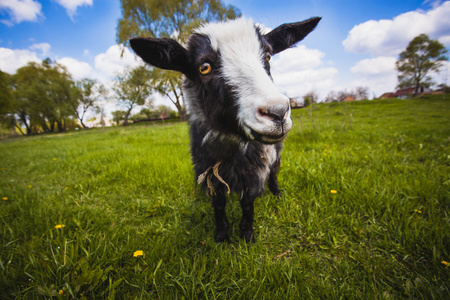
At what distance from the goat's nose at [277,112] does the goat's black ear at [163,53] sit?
1.02m

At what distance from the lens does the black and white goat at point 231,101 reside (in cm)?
128

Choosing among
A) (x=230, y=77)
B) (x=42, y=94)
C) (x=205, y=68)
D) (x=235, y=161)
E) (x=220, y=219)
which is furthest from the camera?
(x=42, y=94)

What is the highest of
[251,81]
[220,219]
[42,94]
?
[42,94]

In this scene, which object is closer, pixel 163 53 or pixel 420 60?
pixel 163 53

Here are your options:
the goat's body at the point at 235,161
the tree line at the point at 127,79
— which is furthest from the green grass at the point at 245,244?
the tree line at the point at 127,79

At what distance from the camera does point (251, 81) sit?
1.38 m

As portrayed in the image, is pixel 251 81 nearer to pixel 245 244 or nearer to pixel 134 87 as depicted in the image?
pixel 245 244

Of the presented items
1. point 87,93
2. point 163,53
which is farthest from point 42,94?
point 163,53

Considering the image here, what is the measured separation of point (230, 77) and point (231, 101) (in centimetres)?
20

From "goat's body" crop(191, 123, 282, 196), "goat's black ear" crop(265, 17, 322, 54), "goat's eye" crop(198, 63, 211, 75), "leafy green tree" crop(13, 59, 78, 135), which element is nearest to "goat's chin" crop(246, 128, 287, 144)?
"goat's body" crop(191, 123, 282, 196)

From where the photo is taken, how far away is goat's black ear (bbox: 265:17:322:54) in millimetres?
1981

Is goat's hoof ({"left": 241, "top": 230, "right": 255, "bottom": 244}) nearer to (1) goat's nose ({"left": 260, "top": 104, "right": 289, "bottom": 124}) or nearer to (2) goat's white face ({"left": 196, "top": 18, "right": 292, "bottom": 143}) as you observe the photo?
(2) goat's white face ({"left": 196, "top": 18, "right": 292, "bottom": 143})

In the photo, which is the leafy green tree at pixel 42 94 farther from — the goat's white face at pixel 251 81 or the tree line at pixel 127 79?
the goat's white face at pixel 251 81

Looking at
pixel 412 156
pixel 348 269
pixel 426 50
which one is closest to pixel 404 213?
pixel 348 269
